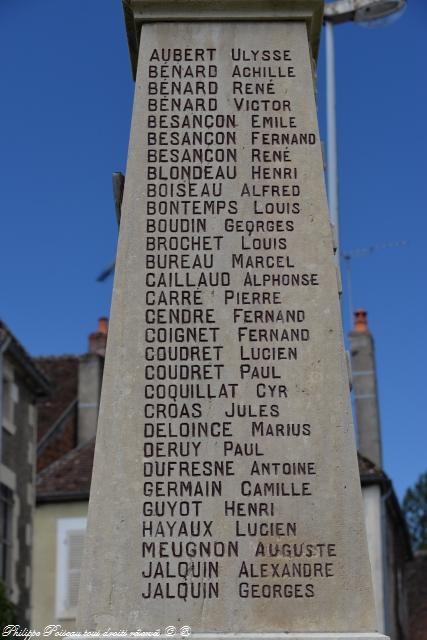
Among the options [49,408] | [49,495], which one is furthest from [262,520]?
[49,408]

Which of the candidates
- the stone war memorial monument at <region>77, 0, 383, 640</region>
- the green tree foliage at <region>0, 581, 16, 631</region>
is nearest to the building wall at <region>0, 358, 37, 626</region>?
the green tree foliage at <region>0, 581, 16, 631</region>

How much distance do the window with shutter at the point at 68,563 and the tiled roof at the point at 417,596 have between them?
1175 centimetres

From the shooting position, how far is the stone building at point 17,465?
2583 centimetres

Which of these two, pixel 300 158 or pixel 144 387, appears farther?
pixel 300 158

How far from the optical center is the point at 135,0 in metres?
8.02

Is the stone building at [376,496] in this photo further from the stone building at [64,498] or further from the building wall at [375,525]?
the stone building at [64,498]

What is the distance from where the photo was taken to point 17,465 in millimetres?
26922

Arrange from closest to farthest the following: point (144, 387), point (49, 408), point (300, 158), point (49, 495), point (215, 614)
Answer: point (215, 614), point (144, 387), point (300, 158), point (49, 495), point (49, 408)

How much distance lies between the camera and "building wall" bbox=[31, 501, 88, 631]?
2903 cm

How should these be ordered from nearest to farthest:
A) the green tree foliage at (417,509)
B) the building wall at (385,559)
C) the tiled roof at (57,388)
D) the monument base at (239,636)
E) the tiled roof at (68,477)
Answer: the monument base at (239,636) < the building wall at (385,559) < the tiled roof at (68,477) < the tiled roof at (57,388) < the green tree foliage at (417,509)

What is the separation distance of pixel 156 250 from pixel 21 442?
20263mm

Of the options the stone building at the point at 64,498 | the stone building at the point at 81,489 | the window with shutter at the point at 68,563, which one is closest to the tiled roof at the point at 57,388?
the stone building at the point at 81,489

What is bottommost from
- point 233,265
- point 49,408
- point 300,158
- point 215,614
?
point 215,614

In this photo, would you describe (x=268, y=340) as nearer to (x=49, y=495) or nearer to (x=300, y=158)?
(x=300, y=158)
